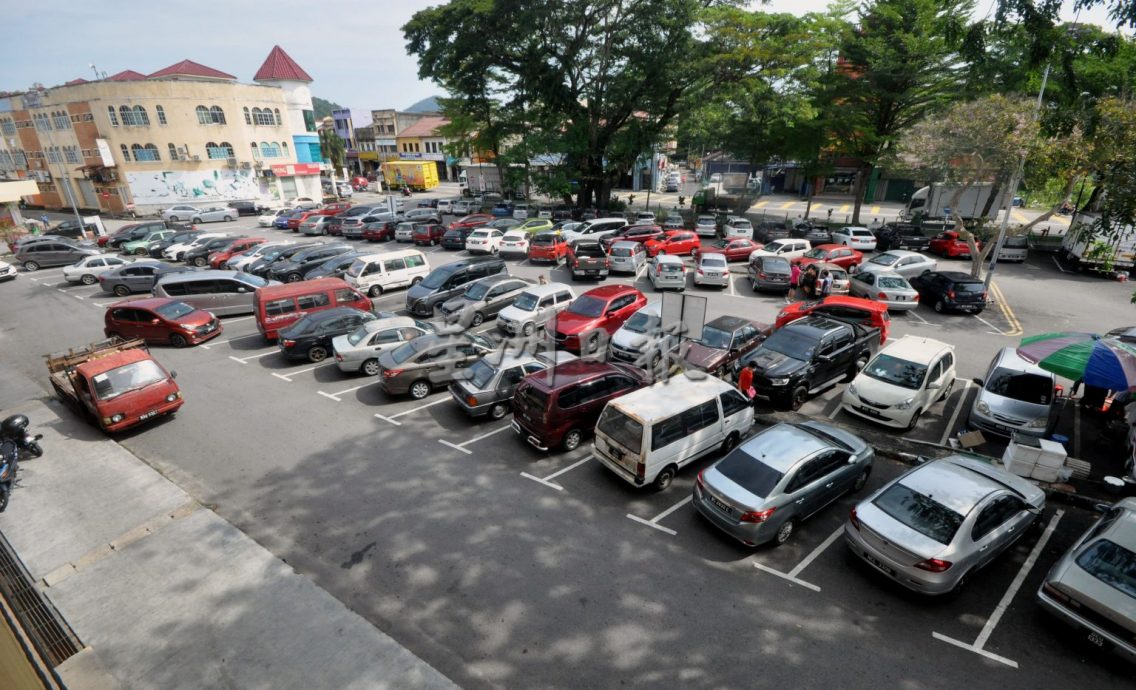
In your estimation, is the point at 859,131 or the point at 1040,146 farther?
the point at 859,131

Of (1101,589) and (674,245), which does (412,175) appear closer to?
(674,245)

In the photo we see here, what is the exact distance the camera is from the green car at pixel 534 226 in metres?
31.1

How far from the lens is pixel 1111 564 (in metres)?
6.56

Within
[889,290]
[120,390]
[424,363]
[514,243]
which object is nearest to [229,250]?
[514,243]

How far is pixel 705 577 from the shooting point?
7816 mm

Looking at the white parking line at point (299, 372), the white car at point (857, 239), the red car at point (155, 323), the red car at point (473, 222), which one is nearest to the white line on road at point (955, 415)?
the white parking line at point (299, 372)

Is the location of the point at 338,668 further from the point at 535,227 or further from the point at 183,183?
the point at 183,183

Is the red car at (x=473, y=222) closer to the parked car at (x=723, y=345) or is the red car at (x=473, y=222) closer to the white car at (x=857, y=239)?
the white car at (x=857, y=239)

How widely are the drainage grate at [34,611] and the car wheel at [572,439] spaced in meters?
7.86

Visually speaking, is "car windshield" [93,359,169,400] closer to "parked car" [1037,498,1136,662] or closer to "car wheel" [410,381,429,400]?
"car wheel" [410,381,429,400]

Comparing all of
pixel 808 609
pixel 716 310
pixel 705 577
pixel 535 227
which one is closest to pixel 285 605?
pixel 705 577

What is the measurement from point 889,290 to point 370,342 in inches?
720

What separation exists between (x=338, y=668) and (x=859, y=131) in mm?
38798

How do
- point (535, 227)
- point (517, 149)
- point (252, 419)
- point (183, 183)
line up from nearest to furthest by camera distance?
point (252, 419) → point (535, 227) → point (517, 149) → point (183, 183)
